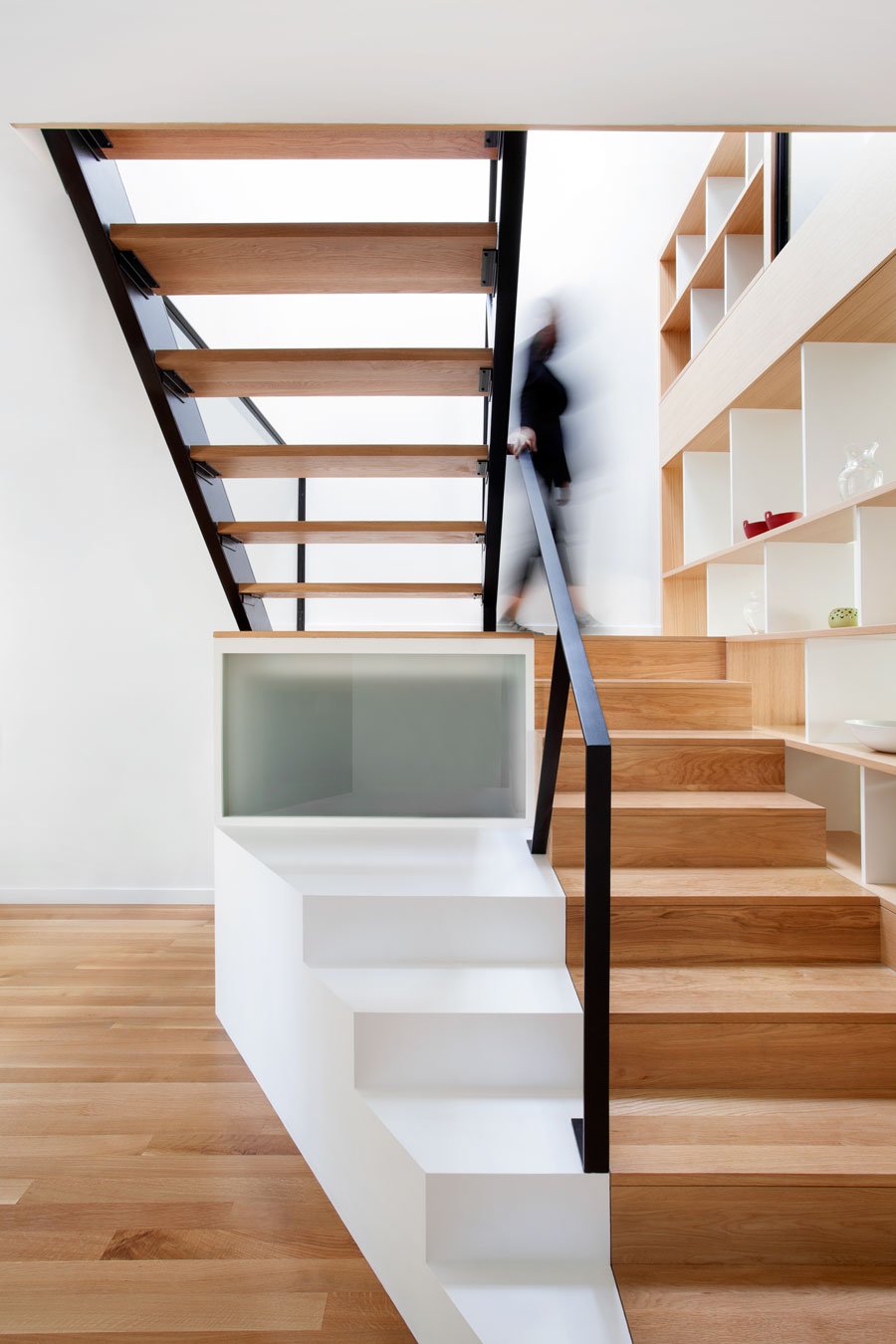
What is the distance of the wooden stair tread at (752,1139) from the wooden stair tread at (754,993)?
0.17 meters

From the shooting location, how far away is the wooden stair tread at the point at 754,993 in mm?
1730

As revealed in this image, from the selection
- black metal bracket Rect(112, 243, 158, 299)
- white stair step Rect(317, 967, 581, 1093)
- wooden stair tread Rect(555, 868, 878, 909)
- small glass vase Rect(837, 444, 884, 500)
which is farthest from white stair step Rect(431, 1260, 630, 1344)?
black metal bracket Rect(112, 243, 158, 299)

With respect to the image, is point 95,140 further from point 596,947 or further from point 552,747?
point 596,947

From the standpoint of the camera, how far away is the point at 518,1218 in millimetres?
1422

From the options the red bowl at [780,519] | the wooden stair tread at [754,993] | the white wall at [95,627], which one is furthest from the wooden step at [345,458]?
the wooden stair tread at [754,993]

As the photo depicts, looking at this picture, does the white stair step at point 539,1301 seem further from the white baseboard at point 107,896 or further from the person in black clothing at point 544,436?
the person in black clothing at point 544,436

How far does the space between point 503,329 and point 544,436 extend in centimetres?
197

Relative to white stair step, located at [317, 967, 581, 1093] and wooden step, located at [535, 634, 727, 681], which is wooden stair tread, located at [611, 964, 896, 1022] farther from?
wooden step, located at [535, 634, 727, 681]

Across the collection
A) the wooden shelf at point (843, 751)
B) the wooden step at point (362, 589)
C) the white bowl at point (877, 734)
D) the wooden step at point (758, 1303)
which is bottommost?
the wooden step at point (758, 1303)

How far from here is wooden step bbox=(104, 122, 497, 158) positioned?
74.0 inches

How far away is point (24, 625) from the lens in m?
3.88

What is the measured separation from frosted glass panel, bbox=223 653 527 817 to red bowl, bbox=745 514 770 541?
1025mm

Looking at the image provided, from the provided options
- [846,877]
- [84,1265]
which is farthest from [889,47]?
[84,1265]

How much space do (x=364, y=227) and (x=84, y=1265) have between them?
2.37m
